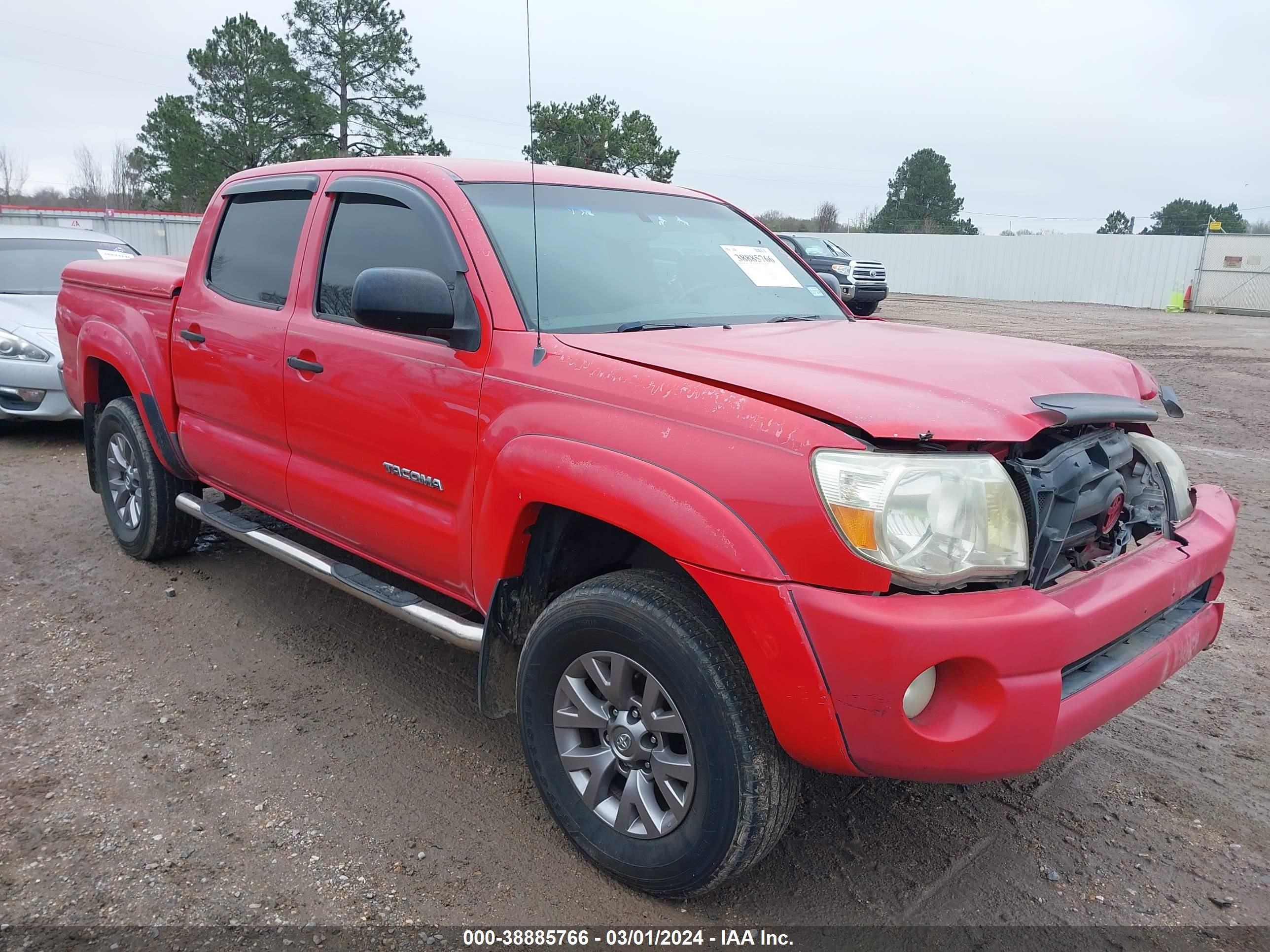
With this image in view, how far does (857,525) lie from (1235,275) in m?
32.9

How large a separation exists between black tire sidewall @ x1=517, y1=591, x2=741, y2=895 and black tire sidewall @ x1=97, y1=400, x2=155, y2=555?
291cm

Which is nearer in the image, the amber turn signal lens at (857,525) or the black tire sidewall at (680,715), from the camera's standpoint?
the amber turn signal lens at (857,525)

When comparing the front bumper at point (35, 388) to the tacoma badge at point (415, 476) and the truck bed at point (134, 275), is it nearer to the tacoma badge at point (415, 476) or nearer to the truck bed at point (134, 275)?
the truck bed at point (134, 275)

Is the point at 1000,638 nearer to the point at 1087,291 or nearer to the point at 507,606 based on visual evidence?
the point at 507,606

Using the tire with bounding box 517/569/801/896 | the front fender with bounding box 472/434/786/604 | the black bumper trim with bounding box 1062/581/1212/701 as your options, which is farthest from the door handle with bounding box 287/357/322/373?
the black bumper trim with bounding box 1062/581/1212/701

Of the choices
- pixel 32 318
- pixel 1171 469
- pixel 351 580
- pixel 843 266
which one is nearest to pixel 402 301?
pixel 351 580

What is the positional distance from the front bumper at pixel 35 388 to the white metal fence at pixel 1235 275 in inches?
1210

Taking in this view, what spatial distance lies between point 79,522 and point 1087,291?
35.0 metres

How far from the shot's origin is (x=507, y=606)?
2805 mm

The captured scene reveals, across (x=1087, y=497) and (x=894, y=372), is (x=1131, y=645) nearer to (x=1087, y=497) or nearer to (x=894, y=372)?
(x=1087, y=497)

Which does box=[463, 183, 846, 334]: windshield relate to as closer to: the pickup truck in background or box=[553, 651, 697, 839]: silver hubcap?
box=[553, 651, 697, 839]: silver hubcap

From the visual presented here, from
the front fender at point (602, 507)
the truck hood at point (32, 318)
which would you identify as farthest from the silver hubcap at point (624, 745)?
the truck hood at point (32, 318)

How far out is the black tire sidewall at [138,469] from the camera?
15.2 feet

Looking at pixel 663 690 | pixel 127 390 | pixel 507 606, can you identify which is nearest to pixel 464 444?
pixel 507 606
